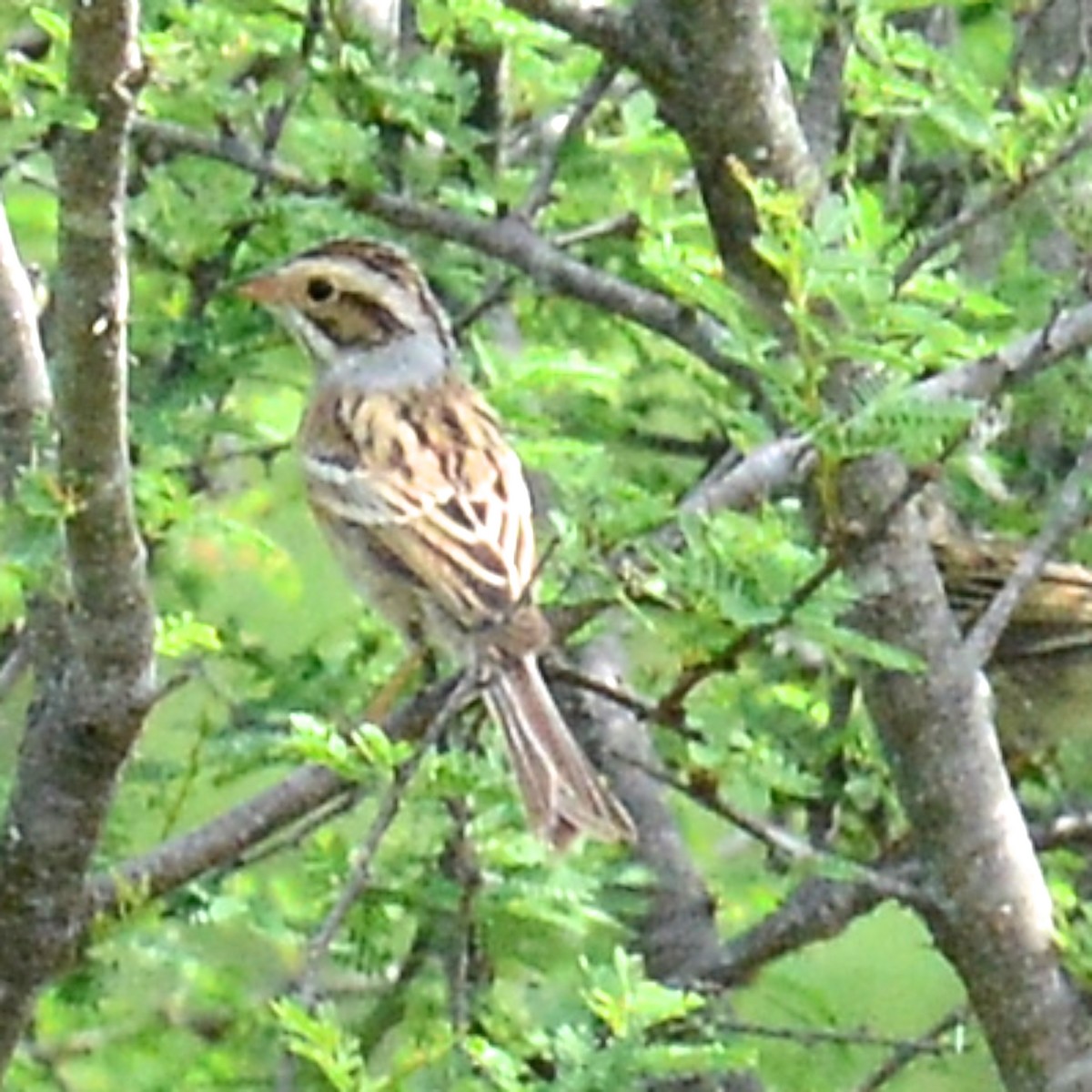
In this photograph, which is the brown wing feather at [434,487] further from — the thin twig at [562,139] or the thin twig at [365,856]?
the thin twig at [365,856]

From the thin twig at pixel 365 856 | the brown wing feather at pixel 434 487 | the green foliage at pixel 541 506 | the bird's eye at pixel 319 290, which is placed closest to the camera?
the thin twig at pixel 365 856

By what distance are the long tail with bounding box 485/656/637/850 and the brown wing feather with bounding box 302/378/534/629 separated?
0.33 meters

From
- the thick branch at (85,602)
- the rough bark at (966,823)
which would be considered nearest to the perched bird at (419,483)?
the rough bark at (966,823)

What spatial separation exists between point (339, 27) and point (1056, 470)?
5.81 ft

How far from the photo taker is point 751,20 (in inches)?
200

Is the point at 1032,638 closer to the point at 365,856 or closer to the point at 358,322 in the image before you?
the point at 358,322

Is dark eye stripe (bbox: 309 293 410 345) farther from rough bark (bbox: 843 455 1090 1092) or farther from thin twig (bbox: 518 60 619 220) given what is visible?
rough bark (bbox: 843 455 1090 1092)

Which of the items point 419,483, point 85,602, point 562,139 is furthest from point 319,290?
point 85,602

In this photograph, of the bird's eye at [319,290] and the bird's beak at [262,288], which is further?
the bird's eye at [319,290]

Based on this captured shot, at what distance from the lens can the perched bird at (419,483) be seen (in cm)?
496

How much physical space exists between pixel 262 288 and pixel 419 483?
508 mm

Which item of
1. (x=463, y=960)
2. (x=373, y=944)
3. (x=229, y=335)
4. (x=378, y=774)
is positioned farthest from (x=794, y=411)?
(x=229, y=335)

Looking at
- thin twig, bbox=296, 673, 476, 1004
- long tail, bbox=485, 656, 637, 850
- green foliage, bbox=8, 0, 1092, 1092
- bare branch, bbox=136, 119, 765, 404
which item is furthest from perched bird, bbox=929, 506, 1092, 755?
thin twig, bbox=296, 673, 476, 1004

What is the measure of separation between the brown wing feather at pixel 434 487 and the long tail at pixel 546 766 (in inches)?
12.9
